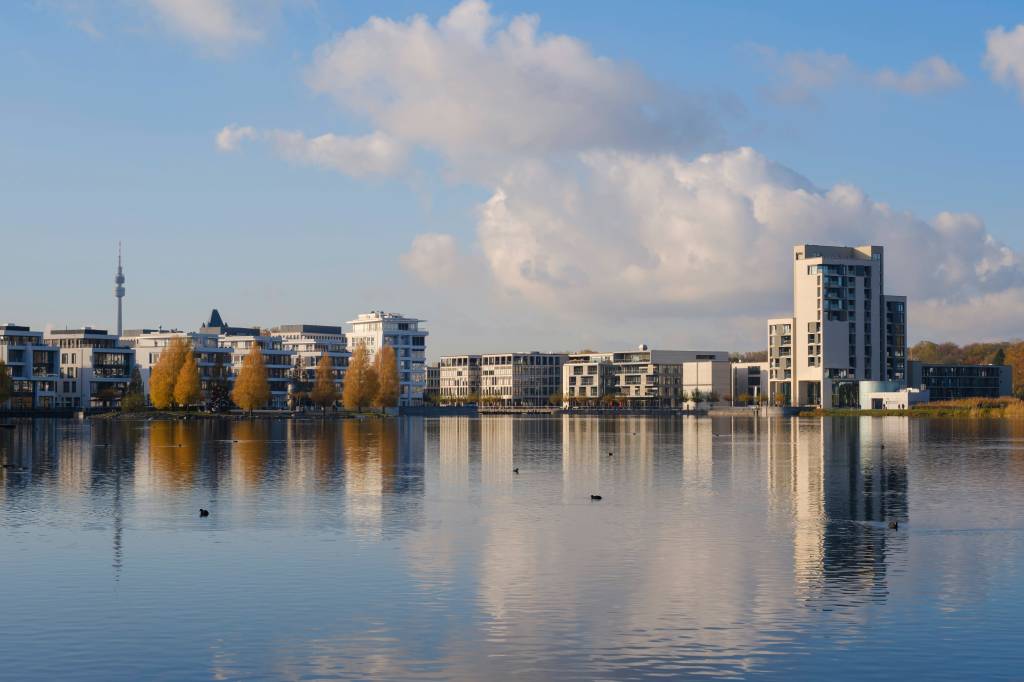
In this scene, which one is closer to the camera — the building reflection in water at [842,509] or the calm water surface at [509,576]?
the calm water surface at [509,576]

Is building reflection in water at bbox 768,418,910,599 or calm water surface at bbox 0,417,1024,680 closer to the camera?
calm water surface at bbox 0,417,1024,680

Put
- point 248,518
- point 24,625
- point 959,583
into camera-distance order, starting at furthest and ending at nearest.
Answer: point 248,518
point 959,583
point 24,625

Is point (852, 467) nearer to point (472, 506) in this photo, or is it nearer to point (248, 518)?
point (472, 506)

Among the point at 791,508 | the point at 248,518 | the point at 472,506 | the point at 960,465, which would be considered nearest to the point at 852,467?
the point at 960,465

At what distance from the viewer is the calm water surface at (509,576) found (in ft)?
92.0

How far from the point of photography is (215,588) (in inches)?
1446

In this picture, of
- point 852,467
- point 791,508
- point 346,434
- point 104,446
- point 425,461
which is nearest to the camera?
point 791,508

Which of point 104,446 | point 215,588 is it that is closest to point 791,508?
point 215,588

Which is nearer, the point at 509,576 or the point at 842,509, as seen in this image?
the point at 509,576

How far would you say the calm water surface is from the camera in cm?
2803

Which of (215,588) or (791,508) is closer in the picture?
(215,588)

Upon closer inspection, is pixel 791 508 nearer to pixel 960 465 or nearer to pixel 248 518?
pixel 248 518

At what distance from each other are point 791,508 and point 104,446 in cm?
7938

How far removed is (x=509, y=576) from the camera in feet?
128
